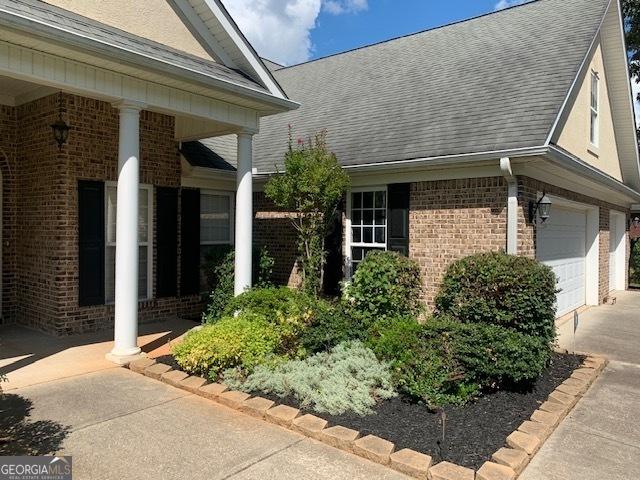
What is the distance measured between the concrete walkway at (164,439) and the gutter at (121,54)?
3.66 meters

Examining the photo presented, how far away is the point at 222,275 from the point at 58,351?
8.96ft

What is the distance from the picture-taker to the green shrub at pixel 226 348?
5.42 m

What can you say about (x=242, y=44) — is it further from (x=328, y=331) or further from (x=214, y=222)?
(x=328, y=331)

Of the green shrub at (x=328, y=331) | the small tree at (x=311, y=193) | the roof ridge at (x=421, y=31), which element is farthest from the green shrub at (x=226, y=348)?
the roof ridge at (x=421, y=31)

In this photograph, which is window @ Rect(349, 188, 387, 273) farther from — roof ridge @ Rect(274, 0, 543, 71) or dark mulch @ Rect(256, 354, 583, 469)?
roof ridge @ Rect(274, 0, 543, 71)

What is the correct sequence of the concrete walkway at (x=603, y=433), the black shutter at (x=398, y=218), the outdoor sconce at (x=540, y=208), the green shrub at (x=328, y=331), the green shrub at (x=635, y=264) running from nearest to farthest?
1. the concrete walkway at (x=603, y=433)
2. the green shrub at (x=328, y=331)
3. the outdoor sconce at (x=540, y=208)
4. the black shutter at (x=398, y=218)
5. the green shrub at (x=635, y=264)

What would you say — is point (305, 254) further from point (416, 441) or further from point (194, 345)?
point (416, 441)

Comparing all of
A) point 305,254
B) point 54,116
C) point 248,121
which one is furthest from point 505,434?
point 54,116

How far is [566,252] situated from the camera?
10.3 meters

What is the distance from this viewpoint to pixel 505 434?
4.15 metres

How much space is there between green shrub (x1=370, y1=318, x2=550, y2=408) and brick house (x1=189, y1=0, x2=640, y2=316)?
242cm

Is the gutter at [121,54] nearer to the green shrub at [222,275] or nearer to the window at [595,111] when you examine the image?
the green shrub at [222,275]

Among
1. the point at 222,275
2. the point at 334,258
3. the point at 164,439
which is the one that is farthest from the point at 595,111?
the point at 164,439

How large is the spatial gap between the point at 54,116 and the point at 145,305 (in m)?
3.39
